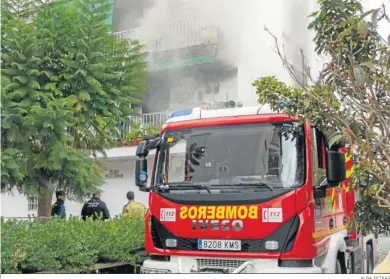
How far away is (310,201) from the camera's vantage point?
151 inches

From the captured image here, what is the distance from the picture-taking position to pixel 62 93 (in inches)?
249

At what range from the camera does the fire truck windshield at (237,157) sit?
3.88 m

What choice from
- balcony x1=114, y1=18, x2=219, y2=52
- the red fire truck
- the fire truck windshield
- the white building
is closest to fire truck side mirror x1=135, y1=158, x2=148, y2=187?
the red fire truck

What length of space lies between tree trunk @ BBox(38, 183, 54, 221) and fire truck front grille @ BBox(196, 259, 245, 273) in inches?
128

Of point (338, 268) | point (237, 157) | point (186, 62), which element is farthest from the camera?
point (186, 62)

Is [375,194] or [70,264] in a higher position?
[375,194]

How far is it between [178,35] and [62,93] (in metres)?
2.99

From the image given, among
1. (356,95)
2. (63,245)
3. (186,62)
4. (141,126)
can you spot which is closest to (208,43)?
(186,62)

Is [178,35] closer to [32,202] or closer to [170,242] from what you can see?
[32,202]

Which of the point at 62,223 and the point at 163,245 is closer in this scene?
the point at 163,245

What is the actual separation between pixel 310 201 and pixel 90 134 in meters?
3.93

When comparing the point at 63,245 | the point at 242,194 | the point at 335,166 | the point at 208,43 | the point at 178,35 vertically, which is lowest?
the point at 63,245
